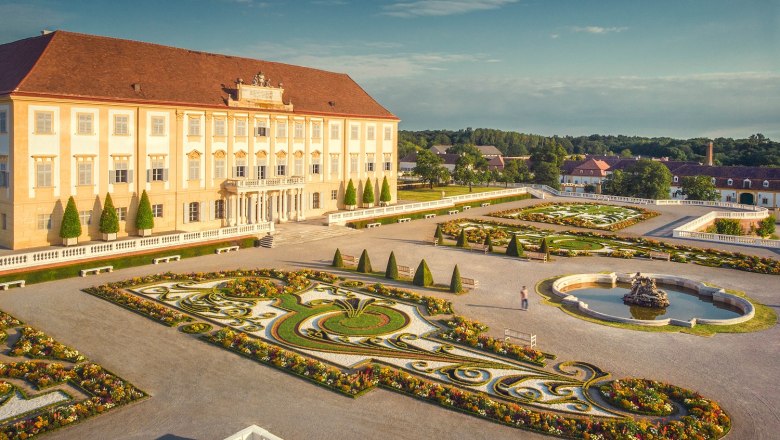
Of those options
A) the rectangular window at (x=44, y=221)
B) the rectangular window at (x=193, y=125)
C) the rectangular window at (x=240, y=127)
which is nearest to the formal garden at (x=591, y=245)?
the rectangular window at (x=240, y=127)

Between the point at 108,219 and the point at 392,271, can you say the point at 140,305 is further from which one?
the point at 108,219

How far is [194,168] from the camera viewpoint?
166ft

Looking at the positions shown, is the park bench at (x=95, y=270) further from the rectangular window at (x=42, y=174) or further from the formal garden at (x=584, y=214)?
the formal garden at (x=584, y=214)

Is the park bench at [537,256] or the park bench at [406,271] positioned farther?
the park bench at [537,256]

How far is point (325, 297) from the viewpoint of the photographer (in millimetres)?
33656

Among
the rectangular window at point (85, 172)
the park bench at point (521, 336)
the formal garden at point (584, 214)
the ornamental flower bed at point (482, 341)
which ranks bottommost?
the ornamental flower bed at point (482, 341)

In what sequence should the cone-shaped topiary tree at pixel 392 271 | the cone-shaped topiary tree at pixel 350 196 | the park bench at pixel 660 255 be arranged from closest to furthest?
the cone-shaped topiary tree at pixel 392 271, the park bench at pixel 660 255, the cone-shaped topiary tree at pixel 350 196

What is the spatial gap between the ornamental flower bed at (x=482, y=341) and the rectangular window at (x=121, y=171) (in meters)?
28.7

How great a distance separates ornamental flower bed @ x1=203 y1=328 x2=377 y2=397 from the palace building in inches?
912

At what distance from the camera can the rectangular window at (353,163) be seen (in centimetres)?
6556

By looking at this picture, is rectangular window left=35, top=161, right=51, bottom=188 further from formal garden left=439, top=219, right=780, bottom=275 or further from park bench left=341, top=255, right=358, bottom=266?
formal garden left=439, top=219, right=780, bottom=275

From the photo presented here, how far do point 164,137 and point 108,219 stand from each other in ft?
26.0

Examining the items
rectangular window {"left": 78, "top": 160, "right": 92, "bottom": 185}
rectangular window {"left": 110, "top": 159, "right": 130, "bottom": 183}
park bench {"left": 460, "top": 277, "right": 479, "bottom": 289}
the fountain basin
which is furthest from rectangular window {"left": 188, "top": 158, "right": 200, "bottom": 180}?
the fountain basin

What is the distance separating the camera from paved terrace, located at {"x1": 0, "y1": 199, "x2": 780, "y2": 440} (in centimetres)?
1892
